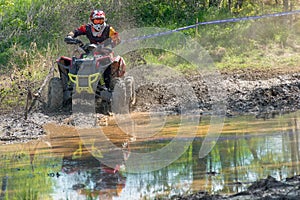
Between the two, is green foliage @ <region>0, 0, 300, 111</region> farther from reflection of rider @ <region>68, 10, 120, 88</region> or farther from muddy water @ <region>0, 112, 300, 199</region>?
muddy water @ <region>0, 112, 300, 199</region>

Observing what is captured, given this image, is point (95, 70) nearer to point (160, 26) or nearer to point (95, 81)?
point (95, 81)

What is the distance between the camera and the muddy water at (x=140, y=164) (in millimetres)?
7539

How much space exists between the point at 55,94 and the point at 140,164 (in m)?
5.13

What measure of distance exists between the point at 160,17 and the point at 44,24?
3327 mm

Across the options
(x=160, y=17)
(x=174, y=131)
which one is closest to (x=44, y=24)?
(x=160, y=17)

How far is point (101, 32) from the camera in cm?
1396

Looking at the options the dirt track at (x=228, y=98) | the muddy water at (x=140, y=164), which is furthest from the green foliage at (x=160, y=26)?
the muddy water at (x=140, y=164)

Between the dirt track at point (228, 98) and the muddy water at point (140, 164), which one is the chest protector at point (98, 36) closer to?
the dirt track at point (228, 98)

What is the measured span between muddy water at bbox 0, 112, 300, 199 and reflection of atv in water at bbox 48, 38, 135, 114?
1.35 metres

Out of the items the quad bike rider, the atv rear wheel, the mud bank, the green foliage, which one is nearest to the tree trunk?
the green foliage

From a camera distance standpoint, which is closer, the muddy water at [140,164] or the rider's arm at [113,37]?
the muddy water at [140,164]

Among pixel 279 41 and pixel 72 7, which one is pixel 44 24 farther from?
pixel 279 41

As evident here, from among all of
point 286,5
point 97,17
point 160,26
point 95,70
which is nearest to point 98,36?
point 97,17

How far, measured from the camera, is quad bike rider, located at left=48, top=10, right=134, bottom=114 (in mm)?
13273
